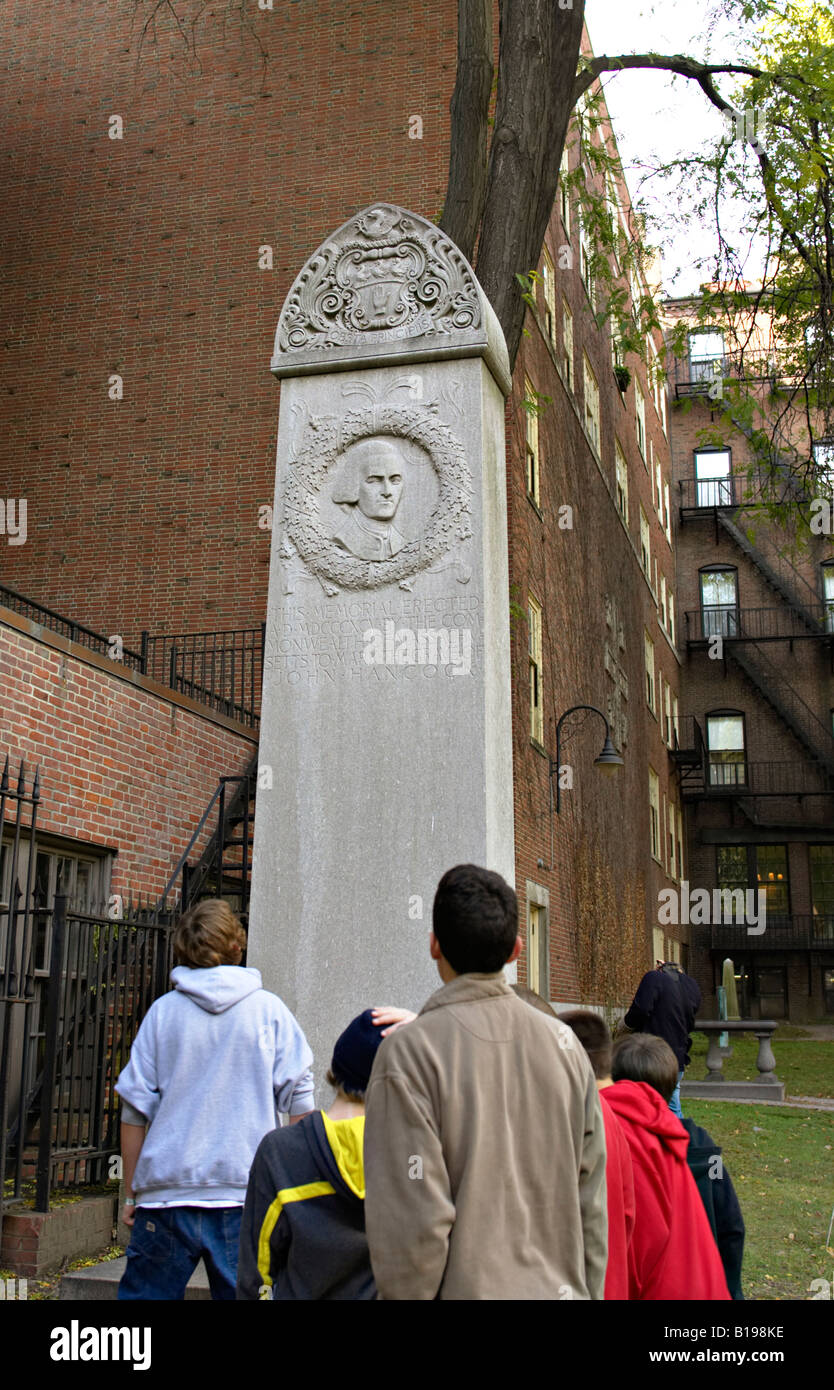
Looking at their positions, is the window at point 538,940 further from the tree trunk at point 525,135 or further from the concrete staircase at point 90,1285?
the concrete staircase at point 90,1285

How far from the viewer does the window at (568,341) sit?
2255cm

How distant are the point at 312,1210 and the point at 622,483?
28.4 metres

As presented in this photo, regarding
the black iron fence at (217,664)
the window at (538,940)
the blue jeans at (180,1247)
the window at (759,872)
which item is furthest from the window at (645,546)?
the blue jeans at (180,1247)

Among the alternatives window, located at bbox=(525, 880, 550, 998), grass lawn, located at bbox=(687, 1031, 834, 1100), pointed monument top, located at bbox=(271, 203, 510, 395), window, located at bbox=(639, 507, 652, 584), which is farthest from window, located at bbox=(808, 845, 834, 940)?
pointed monument top, located at bbox=(271, 203, 510, 395)

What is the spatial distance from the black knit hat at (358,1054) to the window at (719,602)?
123 ft

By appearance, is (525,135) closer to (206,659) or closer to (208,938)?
(206,659)

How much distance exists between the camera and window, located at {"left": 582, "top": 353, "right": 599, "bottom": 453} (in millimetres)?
25000

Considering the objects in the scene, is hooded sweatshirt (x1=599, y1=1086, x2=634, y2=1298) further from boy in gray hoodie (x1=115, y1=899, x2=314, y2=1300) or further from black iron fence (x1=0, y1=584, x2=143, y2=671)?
black iron fence (x1=0, y1=584, x2=143, y2=671)

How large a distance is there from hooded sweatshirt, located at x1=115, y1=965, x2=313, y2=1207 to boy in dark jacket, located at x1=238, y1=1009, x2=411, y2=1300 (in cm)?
111

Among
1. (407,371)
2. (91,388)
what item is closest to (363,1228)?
(407,371)

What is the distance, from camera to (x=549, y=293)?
838 inches

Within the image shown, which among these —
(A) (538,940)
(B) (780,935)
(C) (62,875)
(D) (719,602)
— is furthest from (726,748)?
(C) (62,875)

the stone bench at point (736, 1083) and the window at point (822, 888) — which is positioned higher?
the window at point (822, 888)

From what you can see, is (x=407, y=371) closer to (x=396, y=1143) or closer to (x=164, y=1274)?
(x=164, y=1274)
